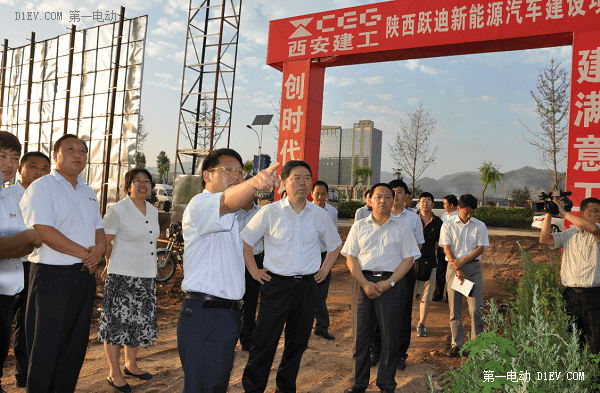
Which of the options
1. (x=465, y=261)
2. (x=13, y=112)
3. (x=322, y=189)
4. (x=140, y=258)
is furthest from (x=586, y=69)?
(x=13, y=112)

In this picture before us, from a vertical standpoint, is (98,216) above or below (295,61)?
below

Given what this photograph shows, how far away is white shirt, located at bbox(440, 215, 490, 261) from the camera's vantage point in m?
5.12

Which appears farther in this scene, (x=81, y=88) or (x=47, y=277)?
(x=81, y=88)

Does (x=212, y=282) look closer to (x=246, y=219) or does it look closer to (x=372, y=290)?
(x=372, y=290)

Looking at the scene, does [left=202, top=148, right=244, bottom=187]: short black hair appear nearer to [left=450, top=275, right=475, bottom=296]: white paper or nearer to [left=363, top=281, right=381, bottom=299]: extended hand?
[left=363, top=281, right=381, bottom=299]: extended hand

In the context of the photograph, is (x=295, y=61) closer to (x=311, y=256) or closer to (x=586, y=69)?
(x=586, y=69)

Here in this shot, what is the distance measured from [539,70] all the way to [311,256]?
17.3 m

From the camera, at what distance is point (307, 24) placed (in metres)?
8.44

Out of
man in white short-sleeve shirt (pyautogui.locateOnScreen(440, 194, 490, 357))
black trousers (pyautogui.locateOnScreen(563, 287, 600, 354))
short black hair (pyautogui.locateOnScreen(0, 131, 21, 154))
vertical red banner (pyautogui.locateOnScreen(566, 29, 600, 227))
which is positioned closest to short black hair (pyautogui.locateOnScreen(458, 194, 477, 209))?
man in white short-sleeve shirt (pyautogui.locateOnScreen(440, 194, 490, 357))

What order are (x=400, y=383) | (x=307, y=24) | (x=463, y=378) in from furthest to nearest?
(x=307, y=24) < (x=400, y=383) < (x=463, y=378)

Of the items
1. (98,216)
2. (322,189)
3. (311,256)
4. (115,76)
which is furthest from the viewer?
(115,76)

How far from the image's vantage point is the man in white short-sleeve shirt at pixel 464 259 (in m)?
4.96

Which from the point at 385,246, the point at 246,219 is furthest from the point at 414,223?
the point at 246,219

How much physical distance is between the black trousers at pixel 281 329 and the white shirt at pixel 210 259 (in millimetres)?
1125
